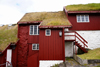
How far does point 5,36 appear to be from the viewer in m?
12.2

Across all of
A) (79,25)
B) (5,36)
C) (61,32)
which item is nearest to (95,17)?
(79,25)

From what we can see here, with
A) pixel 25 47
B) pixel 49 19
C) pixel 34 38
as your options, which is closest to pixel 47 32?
pixel 49 19

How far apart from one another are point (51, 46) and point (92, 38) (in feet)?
19.9

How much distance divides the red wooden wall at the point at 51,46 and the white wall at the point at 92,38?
432 cm

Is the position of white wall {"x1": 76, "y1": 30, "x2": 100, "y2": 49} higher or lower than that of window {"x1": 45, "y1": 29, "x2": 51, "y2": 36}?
lower

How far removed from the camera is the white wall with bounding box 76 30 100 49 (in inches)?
440

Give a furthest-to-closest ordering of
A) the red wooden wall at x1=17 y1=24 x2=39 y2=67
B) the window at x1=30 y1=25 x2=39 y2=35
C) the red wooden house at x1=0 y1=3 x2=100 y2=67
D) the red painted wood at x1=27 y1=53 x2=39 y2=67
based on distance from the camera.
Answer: the window at x1=30 y1=25 x2=39 y2=35, the red wooden wall at x1=17 y1=24 x2=39 y2=67, the red wooden house at x1=0 y1=3 x2=100 y2=67, the red painted wood at x1=27 y1=53 x2=39 y2=67

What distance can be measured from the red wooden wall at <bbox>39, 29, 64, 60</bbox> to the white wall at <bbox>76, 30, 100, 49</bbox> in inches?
170

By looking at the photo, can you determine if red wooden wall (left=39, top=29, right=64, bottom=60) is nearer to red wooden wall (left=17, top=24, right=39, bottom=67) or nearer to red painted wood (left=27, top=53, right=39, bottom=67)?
red painted wood (left=27, top=53, right=39, bottom=67)

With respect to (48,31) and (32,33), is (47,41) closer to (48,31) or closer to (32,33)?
(48,31)

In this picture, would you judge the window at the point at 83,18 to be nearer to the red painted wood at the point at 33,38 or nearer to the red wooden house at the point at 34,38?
the red wooden house at the point at 34,38

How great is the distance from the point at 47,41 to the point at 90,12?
745cm

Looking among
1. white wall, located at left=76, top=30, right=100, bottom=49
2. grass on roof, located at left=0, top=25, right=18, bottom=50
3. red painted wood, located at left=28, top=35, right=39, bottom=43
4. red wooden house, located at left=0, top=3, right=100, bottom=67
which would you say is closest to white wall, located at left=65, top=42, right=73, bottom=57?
red wooden house, located at left=0, top=3, right=100, bottom=67

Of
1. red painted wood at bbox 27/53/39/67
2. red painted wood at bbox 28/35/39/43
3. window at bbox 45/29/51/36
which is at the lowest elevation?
red painted wood at bbox 27/53/39/67
